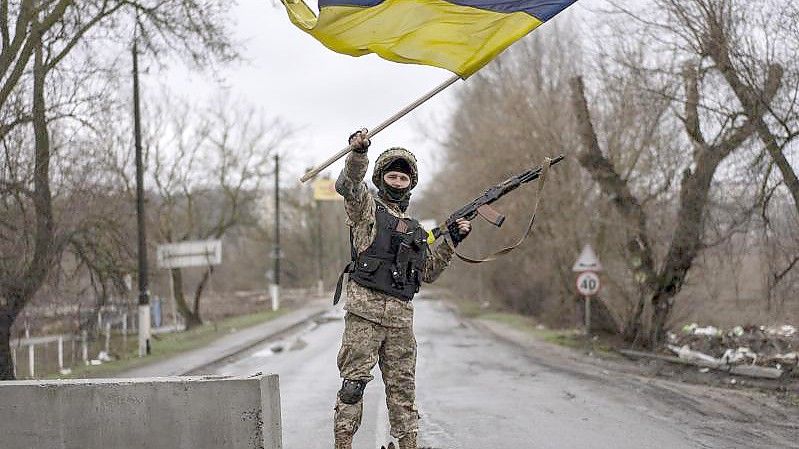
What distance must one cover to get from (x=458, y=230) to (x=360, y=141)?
3.84 feet

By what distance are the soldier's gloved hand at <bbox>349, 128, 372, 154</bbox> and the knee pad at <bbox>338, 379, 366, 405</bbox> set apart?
1495 millimetres

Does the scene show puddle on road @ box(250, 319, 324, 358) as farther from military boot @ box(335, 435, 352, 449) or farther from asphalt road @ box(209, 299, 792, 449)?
military boot @ box(335, 435, 352, 449)

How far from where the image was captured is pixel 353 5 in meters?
6.27

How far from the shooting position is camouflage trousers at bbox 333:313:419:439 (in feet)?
17.9

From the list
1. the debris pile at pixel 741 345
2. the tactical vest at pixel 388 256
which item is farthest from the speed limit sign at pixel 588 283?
the tactical vest at pixel 388 256

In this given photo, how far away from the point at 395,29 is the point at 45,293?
34.6 ft

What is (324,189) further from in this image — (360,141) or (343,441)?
(360,141)

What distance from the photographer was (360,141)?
4996 millimetres

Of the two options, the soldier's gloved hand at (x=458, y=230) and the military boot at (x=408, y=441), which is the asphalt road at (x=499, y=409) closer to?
the military boot at (x=408, y=441)

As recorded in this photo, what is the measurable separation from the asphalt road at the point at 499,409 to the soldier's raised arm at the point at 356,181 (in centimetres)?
249

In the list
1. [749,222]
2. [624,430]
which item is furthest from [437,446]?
[749,222]

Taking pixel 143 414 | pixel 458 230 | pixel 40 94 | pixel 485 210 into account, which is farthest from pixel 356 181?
pixel 40 94

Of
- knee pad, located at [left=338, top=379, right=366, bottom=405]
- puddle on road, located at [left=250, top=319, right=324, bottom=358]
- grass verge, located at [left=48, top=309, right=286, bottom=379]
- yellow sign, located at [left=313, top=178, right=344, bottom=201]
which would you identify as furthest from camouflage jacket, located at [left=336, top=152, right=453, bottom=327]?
yellow sign, located at [left=313, top=178, right=344, bottom=201]

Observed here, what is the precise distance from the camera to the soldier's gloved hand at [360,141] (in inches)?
197
